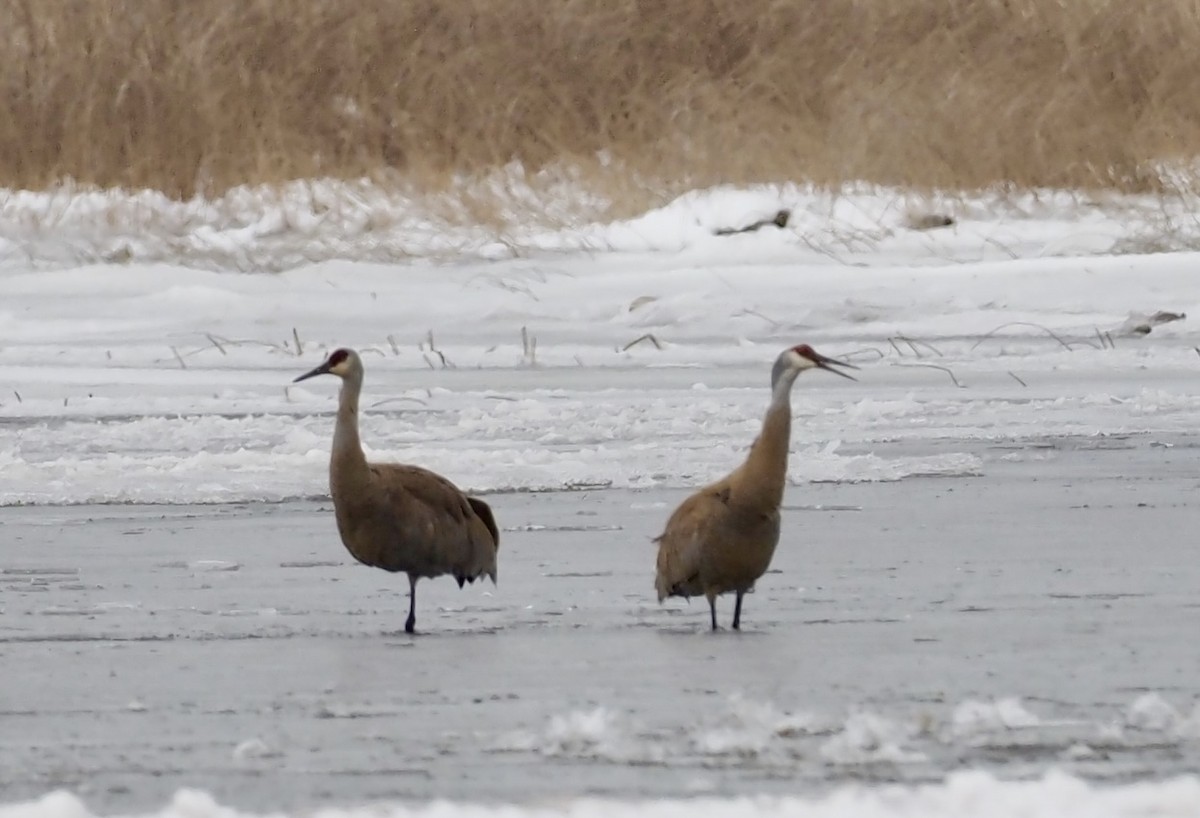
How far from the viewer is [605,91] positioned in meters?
19.4

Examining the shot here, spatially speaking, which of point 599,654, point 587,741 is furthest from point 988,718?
point 599,654

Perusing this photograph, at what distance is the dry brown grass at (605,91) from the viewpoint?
18.2 metres

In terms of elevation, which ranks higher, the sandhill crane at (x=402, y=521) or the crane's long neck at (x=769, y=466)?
the crane's long neck at (x=769, y=466)

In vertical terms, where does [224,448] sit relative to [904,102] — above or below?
below

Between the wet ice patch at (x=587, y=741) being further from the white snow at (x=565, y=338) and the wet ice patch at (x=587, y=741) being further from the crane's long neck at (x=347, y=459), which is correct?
the white snow at (x=565, y=338)

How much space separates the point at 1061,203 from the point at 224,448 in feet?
27.6

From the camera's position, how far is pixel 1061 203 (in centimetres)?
1789

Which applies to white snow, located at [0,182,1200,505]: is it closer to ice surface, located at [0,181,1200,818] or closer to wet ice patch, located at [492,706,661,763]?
ice surface, located at [0,181,1200,818]

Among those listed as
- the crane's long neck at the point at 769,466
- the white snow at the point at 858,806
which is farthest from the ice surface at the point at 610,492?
the crane's long neck at the point at 769,466

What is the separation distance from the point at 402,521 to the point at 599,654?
39.3 inches

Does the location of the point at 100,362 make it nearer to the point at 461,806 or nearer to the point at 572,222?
the point at 572,222

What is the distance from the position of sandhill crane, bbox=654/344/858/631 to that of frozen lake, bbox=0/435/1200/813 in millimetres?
149

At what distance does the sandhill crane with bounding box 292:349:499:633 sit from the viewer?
7.39m

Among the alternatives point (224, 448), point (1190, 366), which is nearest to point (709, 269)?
point (1190, 366)
